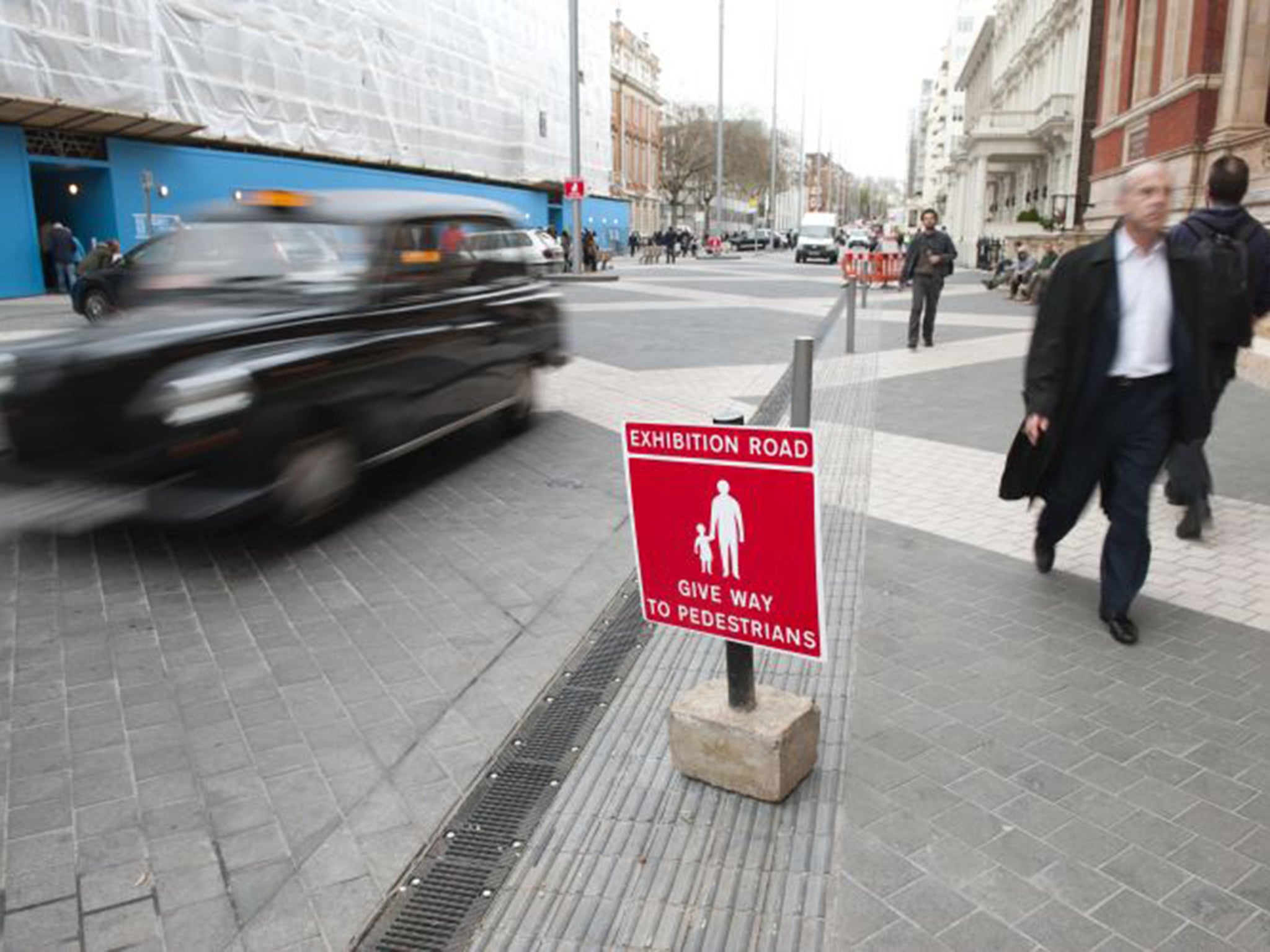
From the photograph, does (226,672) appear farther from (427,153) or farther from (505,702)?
(427,153)

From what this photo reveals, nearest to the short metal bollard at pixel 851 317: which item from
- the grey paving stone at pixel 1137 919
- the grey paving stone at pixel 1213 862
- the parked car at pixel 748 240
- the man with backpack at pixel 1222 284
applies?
the man with backpack at pixel 1222 284

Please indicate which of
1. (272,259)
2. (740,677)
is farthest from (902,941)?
(272,259)

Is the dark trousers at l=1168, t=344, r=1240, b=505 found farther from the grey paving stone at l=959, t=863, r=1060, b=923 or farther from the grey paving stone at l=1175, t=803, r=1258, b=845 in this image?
the grey paving stone at l=959, t=863, r=1060, b=923

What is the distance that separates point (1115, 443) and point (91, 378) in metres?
4.52

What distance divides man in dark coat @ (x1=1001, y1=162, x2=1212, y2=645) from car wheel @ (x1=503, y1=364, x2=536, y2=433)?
4577 mm

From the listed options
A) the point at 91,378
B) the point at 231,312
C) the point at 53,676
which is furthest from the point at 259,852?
the point at 231,312

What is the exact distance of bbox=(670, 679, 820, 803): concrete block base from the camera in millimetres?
2994

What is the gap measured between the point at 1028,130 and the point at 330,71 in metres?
29.0

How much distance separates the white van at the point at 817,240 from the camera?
153ft

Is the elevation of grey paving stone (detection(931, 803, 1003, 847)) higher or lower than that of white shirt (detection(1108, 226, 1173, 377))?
lower

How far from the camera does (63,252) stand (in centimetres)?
2142

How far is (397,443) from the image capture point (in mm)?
5934

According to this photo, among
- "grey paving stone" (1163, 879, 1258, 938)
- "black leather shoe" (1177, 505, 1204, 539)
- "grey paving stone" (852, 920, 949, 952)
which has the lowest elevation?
"grey paving stone" (852, 920, 949, 952)

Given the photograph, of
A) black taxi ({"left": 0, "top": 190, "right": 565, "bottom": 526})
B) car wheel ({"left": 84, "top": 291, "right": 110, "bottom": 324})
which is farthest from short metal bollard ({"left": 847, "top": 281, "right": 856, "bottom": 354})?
car wheel ({"left": 84, "top": 291, "right": 110, "bottom": 324})
